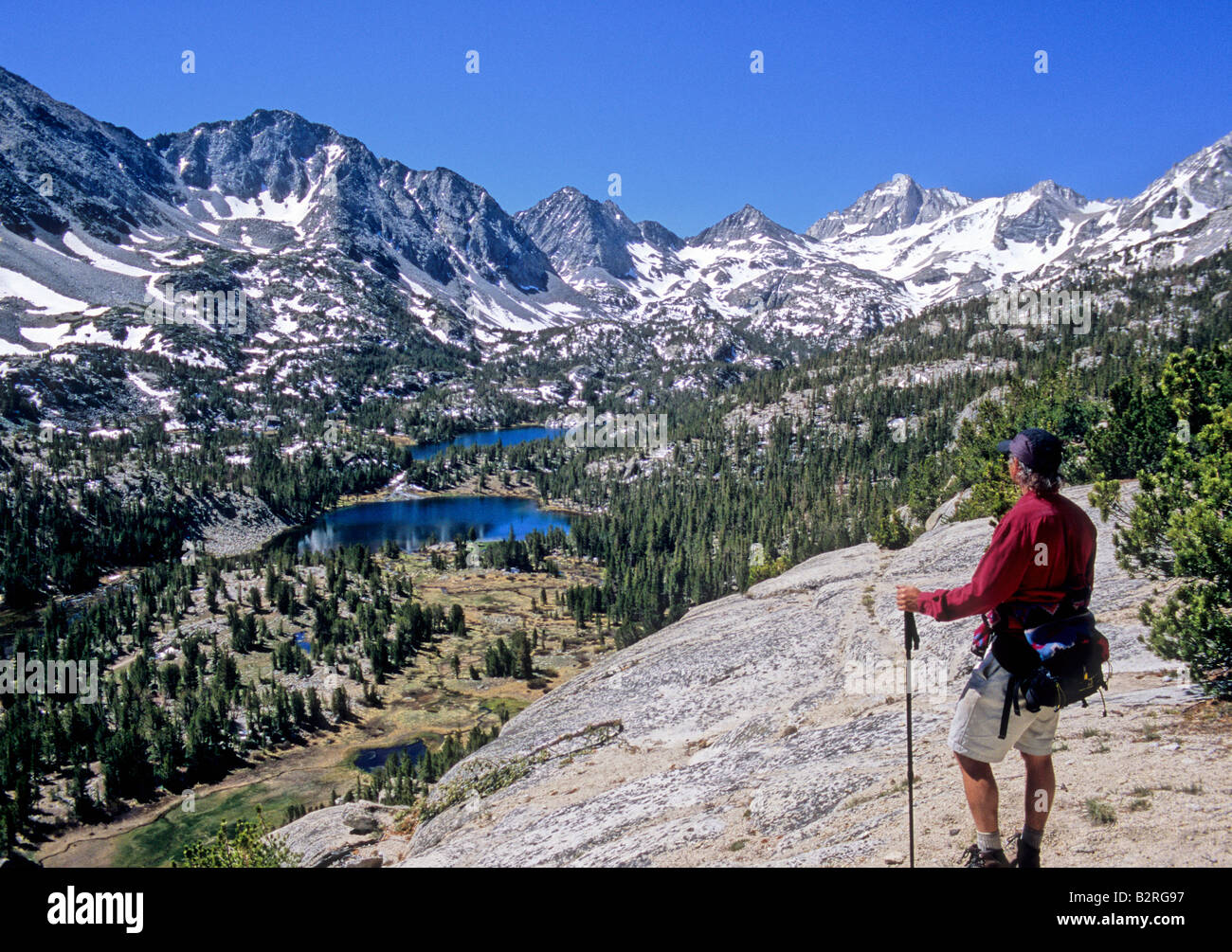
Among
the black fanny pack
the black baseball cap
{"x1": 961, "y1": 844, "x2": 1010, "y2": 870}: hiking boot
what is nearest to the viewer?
the black fanny pack

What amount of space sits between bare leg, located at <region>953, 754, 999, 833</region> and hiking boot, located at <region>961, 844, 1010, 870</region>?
44cm

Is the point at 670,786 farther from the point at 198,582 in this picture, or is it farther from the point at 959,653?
the point at 198,582

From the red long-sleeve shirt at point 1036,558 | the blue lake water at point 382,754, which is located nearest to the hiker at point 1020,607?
the red long-sleeve shirt at point 1036,558

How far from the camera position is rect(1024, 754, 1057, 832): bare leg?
909cm

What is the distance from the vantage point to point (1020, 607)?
8961mm

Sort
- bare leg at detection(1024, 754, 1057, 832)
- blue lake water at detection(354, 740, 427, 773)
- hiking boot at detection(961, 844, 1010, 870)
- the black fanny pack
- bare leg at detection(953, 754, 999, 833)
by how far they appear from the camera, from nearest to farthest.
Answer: the black fanny pack < bare leg at detection(1024, 754, 1057, 832) < bare leg at detection(953, 754, 999, 833) < hiking boot at detection(961, 844, 1010, 870) < blue lake water at detection(354, 740, 427, 773)

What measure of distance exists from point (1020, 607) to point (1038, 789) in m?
2.36

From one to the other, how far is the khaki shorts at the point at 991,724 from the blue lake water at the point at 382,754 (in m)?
72.1

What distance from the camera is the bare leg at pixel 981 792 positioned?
9195 millimetres

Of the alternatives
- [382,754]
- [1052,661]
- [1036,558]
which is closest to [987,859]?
[1052,661]

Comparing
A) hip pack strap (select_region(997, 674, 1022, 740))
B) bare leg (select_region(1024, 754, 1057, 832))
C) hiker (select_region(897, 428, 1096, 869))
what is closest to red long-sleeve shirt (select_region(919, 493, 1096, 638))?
hiker (select_region(897, 428, 1096, 869))

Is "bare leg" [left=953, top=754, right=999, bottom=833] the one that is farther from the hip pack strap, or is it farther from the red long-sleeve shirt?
the red long-sleeve shirt

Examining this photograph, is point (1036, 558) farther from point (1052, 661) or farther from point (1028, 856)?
point (1028, 856)

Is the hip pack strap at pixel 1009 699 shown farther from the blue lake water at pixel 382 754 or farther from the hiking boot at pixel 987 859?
the blue lake water at pixel 382 754
